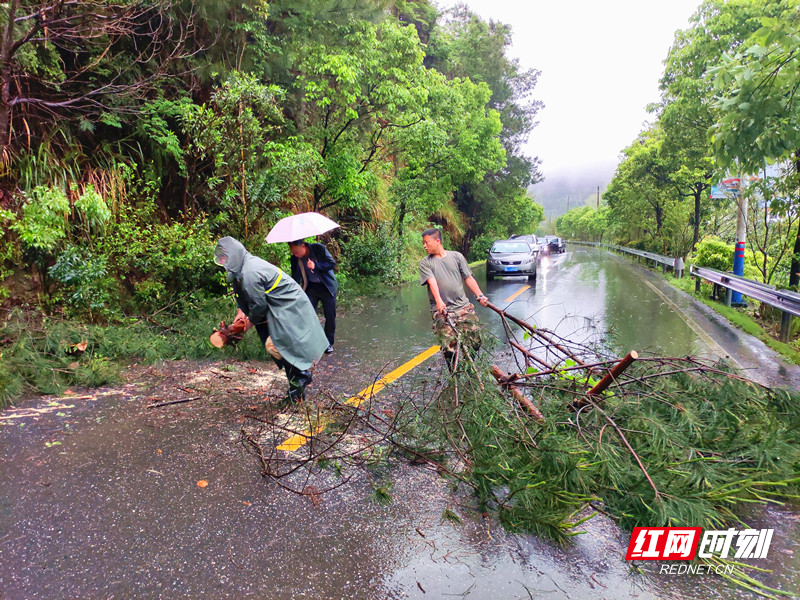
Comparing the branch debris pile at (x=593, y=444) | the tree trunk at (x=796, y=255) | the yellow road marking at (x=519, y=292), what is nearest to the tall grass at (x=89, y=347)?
the branch debris pile at (x=593, y=444)

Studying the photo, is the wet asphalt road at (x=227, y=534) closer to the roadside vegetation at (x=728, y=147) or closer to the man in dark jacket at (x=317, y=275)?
the man in dark jacket at (x=317, y=275)

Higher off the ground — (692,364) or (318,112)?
(318,112)

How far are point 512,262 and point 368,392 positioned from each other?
43.2 feet

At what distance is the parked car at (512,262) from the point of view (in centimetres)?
1745

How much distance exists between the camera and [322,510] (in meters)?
3.25

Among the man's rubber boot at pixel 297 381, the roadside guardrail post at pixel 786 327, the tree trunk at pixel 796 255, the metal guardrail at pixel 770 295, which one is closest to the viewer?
the man's rubber boot at pixel 297 381

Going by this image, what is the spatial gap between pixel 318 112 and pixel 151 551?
1266 centimetres

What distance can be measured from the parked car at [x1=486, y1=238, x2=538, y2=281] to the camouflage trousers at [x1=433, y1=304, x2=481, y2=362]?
1286 centimetres

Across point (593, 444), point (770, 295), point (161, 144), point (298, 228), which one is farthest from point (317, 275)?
point (770, 295)

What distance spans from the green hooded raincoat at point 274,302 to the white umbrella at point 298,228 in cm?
137

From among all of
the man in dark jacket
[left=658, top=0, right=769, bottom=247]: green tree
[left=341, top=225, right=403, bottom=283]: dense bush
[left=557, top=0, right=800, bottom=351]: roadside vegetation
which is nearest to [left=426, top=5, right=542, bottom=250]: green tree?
[left=557, top=0, right=800, bottom=351]: roadside vegetation

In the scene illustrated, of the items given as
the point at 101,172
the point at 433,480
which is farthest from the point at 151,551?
the point at 101,172

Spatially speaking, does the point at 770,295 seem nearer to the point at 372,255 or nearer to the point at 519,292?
the point at 519,292

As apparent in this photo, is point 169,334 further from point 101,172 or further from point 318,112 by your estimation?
point 318,112
